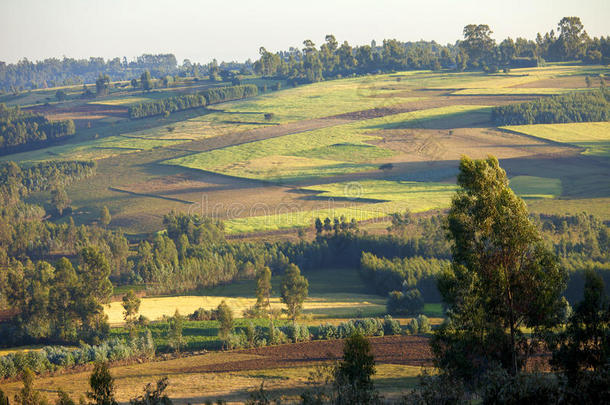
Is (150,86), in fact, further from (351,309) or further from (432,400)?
(432,400)

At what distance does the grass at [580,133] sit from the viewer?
10031cm

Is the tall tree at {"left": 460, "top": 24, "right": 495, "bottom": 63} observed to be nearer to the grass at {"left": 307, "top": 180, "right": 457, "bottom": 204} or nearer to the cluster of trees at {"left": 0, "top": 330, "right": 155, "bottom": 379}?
the grass at {"left": 307, "top": 180, "right": 457, "bottom": 204}

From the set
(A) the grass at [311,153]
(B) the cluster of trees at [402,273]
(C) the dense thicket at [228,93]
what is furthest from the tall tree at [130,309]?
(C) the dense thicket at [228,93]

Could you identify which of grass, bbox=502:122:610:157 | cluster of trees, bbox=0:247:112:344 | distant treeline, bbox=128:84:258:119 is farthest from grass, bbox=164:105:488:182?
cluster of trees, bbox=0:247:112:344

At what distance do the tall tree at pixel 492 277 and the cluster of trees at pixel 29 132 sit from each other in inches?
5636

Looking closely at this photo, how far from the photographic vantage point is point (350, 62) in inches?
7795

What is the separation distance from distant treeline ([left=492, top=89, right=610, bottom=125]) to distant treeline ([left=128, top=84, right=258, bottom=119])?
7714 centimetres

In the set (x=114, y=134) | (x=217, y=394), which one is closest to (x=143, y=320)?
(x=217, y=394)

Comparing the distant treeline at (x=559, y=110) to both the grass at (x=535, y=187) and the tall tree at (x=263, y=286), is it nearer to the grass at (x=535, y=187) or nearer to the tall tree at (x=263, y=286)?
the grass at (x=535, y=187)

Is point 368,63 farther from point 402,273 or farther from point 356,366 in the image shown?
point 356,366

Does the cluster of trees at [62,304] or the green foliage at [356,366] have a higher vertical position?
the green foliage at [356,366]

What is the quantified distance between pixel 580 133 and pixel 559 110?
8.67m

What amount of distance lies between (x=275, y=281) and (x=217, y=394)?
35.1 metres

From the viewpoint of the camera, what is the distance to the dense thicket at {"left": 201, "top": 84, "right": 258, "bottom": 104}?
558 feet
